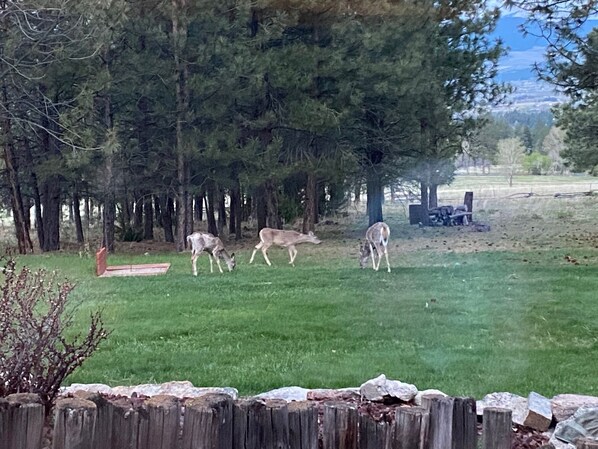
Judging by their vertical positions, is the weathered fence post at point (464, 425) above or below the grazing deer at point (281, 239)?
above

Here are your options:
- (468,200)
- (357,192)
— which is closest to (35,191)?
(357,192)

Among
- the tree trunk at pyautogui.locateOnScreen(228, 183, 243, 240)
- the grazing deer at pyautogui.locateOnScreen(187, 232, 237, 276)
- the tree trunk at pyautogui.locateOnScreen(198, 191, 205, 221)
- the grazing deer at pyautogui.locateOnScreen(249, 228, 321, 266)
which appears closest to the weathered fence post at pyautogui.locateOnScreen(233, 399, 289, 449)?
the grazing deer at pyautogui.locateOnScreen(187, 232, 237, 276)

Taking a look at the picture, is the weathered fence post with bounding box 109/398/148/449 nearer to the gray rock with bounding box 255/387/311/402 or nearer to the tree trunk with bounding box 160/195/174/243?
the gray rock with bounding box 255/387/311/402

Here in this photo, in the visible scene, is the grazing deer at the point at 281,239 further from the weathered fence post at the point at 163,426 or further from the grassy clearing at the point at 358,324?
the weathered fence post at the point at 163,426

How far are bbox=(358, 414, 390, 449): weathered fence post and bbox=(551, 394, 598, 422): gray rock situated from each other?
4.32 ft

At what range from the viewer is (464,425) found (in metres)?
1.68

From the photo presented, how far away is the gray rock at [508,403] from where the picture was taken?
270cm

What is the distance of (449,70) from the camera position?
466 inches

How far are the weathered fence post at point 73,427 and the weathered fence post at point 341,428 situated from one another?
0.52m

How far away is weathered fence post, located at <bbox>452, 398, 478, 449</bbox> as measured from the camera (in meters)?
1.67

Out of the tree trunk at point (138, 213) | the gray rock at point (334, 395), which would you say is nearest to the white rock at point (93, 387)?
the gray rock at point (334, 395)

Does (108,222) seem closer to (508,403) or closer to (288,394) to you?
(288,394)

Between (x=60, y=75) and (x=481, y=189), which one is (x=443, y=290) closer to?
(x=481, y=189)

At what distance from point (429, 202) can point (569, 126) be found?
263 centimetres
